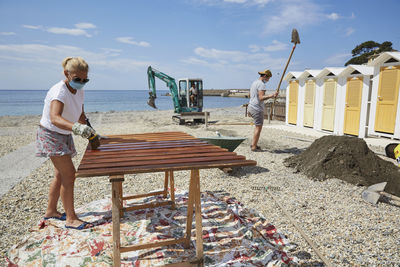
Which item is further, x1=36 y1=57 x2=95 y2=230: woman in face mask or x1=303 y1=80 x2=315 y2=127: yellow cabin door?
x1=303 y1=80 x2=315 y2=127: yellow cabin door

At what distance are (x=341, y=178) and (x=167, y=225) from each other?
10.8ft

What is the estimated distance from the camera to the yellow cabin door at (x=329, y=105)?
10.0 metres

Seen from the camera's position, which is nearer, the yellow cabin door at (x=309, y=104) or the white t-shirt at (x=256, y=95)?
the white t-shirt at (x=256, y=95)

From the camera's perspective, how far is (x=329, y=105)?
10.3m

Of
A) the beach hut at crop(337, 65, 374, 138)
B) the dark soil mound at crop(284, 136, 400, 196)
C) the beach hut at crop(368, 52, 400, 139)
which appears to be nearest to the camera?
the dark soil mound at crop(284, 136, 400, 196)

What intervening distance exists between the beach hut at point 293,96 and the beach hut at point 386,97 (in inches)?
154

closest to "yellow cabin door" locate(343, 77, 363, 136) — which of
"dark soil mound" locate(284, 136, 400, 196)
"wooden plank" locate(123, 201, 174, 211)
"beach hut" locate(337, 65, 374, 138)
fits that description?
"beach hut" locate(337, 65, 374, 138)

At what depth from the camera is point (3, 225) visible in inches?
126

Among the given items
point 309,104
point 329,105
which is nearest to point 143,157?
point 329,105

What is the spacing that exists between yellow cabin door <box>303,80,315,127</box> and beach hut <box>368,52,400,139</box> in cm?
283

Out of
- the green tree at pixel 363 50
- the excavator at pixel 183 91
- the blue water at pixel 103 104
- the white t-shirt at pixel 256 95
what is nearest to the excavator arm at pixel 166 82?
the excavator at pixel 183 91

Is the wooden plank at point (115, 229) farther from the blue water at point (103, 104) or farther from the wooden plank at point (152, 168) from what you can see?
the blue water at point (103, 104)

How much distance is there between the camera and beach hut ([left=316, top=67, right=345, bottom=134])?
9778 mm

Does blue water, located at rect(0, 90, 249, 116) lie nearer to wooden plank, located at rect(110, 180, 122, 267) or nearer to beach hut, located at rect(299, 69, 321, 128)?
beach hut, located at rect(299, 69, 321, 128)
